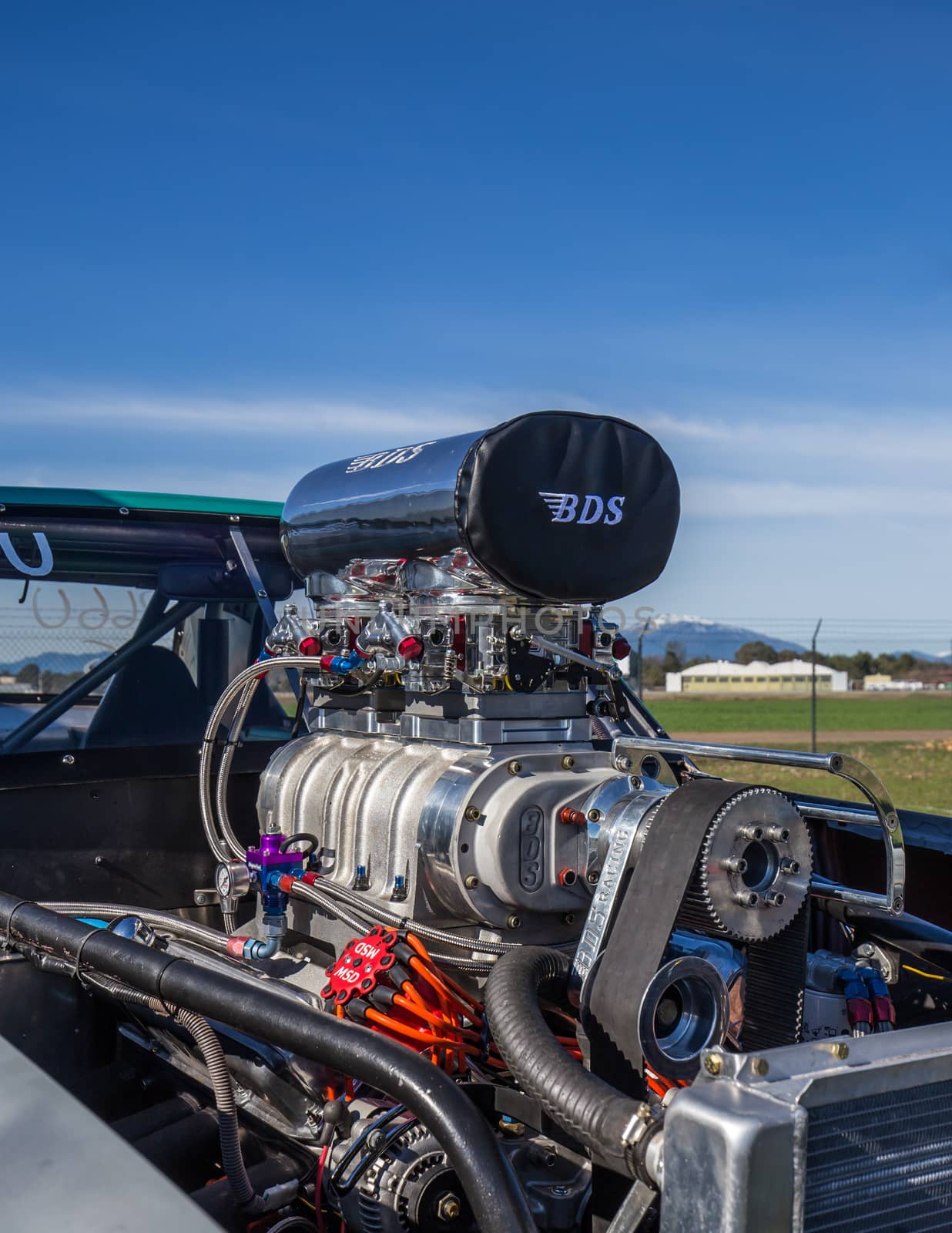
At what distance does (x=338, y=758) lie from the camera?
→ 3.29 metres

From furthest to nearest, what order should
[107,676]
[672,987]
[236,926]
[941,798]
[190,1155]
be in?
[941,798]
[107,676]
[236,926]
[190,1155]
[672,987]

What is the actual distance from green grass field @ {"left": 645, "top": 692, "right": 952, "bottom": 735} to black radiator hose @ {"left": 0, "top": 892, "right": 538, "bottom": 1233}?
24.2 meters

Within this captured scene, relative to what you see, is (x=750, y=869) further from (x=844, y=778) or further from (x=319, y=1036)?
(x=319, y=1036)

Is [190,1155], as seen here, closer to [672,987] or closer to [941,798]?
[672,987]

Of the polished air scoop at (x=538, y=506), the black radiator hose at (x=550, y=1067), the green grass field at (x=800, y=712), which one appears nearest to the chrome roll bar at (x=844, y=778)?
the polished air scoop at (x=538, y=506)

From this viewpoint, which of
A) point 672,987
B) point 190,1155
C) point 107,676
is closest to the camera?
point 672,987

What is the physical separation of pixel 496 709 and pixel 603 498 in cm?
57

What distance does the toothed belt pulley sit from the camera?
7.54ft

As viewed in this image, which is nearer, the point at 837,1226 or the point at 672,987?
the point at 837,1226

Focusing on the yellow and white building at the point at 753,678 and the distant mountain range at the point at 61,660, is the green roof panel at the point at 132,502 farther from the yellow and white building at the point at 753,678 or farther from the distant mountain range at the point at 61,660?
the yellow and white building at the point at 753,678

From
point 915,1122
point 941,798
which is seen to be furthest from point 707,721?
point 915,1122

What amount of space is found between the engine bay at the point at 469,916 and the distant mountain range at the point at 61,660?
0.41 m

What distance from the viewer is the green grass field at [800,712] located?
1175 inches

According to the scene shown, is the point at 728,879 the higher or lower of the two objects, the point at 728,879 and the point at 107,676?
the lower
